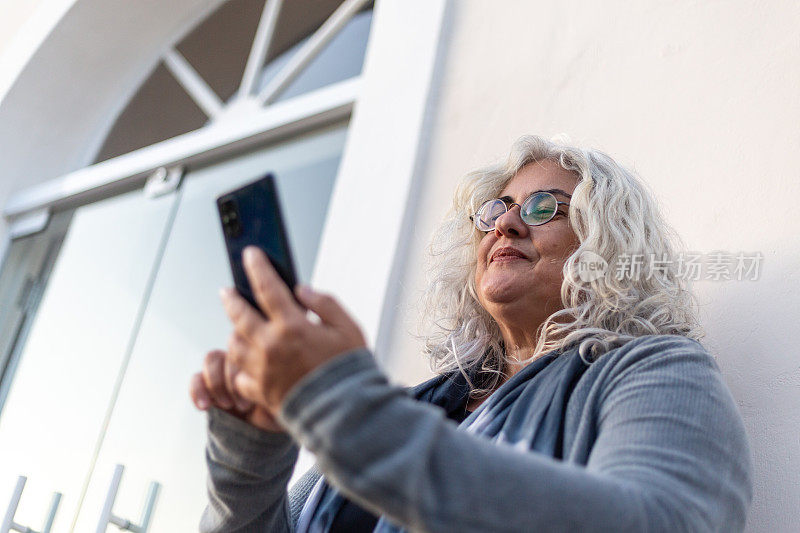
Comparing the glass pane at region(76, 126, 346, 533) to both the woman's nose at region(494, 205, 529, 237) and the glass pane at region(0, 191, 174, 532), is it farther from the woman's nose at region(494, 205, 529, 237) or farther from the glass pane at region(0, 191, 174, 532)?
the woman's nose at region(494, 205, 529, 237)

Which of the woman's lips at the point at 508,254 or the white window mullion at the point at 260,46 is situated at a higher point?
the white window mullion at the point at 260,46

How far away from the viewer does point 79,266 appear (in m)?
3.30

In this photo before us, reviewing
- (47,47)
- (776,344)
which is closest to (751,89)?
(776,344)

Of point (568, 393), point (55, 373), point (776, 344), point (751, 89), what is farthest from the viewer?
point (55, 373)

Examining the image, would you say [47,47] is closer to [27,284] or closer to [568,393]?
[27,284]

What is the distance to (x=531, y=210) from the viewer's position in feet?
5.07

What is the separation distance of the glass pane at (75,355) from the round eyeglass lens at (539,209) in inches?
73.1

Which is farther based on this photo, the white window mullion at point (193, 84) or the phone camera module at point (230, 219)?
the white window mullion at point (193, 84)

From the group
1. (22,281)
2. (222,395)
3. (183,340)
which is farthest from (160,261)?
(222,395)

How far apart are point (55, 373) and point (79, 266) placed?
0.47m

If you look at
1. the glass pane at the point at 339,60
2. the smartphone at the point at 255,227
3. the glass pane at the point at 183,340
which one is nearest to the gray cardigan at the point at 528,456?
the smartphone at the point at 255,227

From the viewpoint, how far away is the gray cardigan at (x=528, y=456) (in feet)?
2.24

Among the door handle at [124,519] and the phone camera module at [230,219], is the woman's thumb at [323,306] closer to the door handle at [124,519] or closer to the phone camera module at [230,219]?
the phone camera module at [230,219]

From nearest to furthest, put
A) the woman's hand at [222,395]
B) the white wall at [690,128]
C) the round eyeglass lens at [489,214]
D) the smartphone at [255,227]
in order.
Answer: the smartphone at [255,227] → the woman's hand at [222,395] → the white wall at [690,128] → the round eyeglass lens at [489,214]
